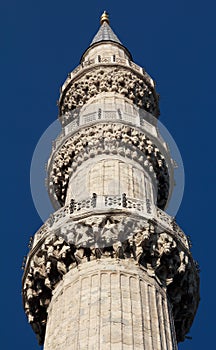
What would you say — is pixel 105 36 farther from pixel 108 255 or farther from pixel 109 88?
pixel 108 255

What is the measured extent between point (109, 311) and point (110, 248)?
190 centimetres

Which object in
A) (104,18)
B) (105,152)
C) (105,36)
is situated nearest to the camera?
(105,152)

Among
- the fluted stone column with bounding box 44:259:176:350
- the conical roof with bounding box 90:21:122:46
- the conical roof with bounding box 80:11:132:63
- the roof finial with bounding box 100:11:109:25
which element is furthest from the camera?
the roof finial with bounding box 100:11:109:25

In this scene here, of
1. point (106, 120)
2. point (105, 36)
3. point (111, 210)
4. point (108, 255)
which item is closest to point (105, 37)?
point (105, 36)

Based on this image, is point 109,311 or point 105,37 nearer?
point 109,311

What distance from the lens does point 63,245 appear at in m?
15.6

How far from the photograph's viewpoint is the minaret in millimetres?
13766

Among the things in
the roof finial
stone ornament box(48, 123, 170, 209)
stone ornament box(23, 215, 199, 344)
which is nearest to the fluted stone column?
stone ornament box(23, 215, 199, 344)

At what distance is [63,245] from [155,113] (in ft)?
30.0

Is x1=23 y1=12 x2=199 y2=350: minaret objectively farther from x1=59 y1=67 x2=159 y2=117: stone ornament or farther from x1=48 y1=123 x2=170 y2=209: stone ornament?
x1=59 y1=67 x2=159 y2=117: stone ornament

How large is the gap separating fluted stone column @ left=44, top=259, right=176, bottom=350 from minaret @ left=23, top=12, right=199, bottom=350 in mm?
21

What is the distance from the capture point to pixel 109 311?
13648 mm

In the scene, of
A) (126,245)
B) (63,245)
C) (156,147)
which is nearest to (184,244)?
(126,245)

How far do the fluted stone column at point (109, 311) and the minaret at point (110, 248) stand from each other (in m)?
0.02
